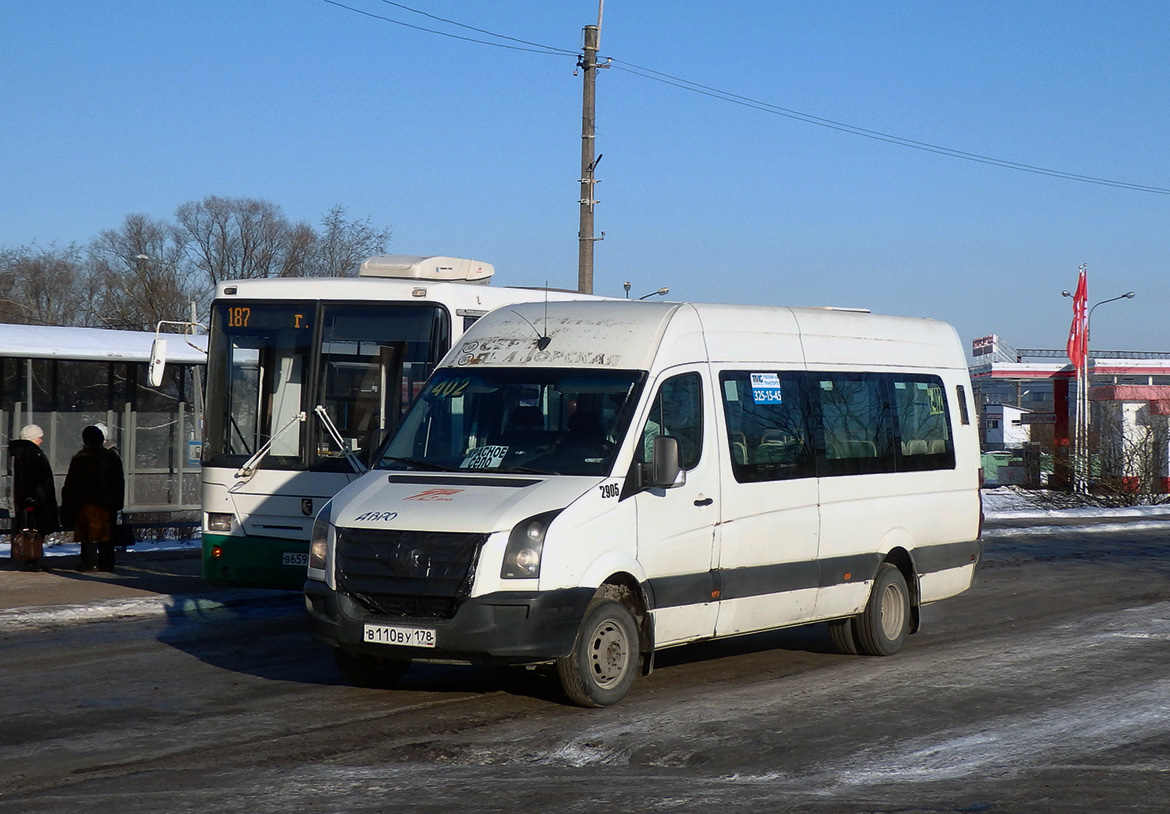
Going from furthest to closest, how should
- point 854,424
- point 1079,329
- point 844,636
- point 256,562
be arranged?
point 1079,329, point 256,562, point 844,636, point 854,424

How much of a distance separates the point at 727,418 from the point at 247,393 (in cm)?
504

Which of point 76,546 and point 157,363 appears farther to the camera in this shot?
point 76,546

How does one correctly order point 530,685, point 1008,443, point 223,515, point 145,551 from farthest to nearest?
point 1008,443 → point 145,551 → point 223,515 → point 530,685

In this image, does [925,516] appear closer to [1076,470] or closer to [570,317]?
[570,317]

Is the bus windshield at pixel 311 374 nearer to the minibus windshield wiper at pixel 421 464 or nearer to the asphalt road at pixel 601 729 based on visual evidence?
the asphalt road at pixel 601 729

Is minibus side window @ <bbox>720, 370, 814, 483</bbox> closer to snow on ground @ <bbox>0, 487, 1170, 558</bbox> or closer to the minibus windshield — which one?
the minibus windshield

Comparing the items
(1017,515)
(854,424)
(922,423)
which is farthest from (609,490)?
(1017,515)

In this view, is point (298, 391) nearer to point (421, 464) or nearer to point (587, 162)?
point (421, 464)

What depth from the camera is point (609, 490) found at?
808cm

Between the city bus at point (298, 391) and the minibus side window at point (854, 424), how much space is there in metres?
3.42

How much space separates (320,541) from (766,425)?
3.25 meters

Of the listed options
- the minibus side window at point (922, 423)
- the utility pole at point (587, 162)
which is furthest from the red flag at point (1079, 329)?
the minibus side window at point (922, 423)

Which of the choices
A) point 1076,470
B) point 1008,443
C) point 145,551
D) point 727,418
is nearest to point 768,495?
point 727,418

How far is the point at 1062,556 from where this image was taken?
19578 millimetres
